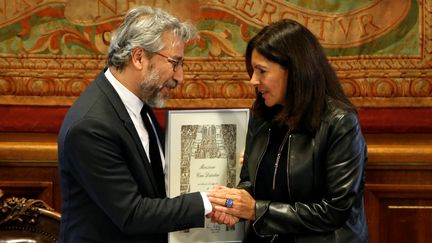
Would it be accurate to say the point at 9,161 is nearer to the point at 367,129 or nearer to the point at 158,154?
the point at 158,154

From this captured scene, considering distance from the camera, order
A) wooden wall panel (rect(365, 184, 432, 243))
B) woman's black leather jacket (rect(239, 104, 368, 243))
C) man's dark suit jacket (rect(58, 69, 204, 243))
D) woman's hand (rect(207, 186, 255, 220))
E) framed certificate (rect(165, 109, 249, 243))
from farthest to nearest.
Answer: wooden wall panel (rect(365, 184, 432, 243)) < framed certificate (rect(165, 109, 249, 243)) < woman's hand (rect(207, 186, 255, 220)) < woman's black leather jacket (rect(239, 104, 368, 243)) < man's dark suit jacket (rect(58, 69, 204, 243))

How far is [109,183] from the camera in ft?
8.58

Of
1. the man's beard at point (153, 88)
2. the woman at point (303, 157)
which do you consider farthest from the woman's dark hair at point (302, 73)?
the man's beard at point (153, 88)

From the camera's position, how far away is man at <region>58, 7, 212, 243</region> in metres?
2.62

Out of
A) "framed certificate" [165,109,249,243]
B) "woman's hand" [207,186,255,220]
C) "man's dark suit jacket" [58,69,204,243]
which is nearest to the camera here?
"man's dark suit jacket" [58,69,204,243]

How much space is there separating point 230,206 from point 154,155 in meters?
0.36

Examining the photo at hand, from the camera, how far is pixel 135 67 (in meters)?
2.81

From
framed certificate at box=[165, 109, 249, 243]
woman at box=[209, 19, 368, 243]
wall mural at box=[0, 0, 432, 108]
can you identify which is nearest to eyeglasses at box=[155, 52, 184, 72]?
framed certificate at box=[165, 109, 249, 243]

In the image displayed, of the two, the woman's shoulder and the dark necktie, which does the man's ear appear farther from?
the woman's shoulder

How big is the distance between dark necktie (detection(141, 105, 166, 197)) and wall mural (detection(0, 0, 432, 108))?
100 centimetres

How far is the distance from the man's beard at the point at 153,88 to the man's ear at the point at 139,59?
3 cm

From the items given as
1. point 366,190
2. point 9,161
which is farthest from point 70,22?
point 366,190

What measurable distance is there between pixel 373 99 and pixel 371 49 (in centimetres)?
27

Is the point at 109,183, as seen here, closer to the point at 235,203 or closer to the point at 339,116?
the point at 235,203
